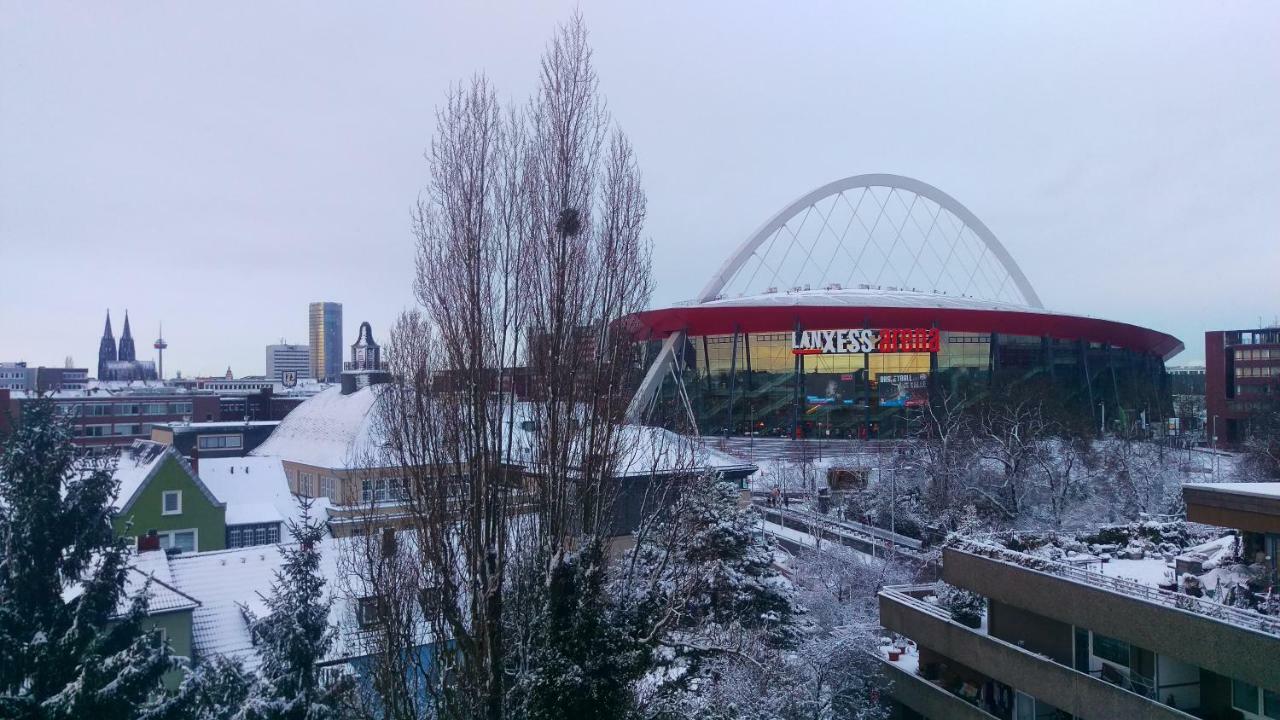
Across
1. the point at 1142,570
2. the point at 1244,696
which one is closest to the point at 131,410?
the point at 1142,570

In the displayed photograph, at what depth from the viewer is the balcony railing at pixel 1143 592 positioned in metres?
11.2

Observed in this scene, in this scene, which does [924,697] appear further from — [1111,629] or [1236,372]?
[1236,372]

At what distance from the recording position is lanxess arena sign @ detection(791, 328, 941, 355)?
6356 cm

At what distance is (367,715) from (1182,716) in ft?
37.9

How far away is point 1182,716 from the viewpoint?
12.0 meters

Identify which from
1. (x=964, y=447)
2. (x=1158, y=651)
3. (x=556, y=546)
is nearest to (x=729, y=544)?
(x=1158, y=651)

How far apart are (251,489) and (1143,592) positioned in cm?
2834

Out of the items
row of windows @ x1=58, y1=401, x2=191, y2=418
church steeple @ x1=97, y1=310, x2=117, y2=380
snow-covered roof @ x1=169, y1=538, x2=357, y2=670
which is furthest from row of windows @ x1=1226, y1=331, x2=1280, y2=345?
church steeple @ x1=97, y1=310, x2=117, y2=380

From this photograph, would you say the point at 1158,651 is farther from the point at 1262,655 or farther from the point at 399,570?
the point at 399,570

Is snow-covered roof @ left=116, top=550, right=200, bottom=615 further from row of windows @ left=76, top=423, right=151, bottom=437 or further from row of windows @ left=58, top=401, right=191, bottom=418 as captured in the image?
row of windows @ left=58, top=401, right=191, bottom=418

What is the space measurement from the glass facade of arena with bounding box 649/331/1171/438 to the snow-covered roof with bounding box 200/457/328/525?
122 feet

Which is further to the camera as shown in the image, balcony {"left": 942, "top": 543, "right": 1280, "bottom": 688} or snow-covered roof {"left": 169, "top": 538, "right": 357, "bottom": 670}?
snow-covered roof {"left": 169, "top": 538, "right": 357, "bottom": 670}

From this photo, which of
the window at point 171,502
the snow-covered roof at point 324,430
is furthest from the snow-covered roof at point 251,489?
the snow-covered roof at point 324,430

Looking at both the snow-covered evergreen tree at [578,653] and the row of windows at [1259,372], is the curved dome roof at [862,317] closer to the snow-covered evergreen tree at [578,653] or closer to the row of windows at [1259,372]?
the row of windows at [1259,372]
